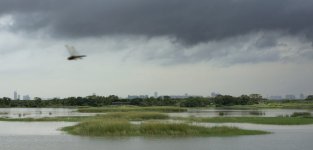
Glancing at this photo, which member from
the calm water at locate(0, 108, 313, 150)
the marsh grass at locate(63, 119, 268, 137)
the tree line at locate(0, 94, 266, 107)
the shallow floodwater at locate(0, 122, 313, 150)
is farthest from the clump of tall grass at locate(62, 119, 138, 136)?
the tree line at locate(0, 94, 266, 107)

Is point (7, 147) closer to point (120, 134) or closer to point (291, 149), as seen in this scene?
point (120, 134)

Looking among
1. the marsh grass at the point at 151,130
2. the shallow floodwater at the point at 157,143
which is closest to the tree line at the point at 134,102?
the marsh grass at the point at 151,130

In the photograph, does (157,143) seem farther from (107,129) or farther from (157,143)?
Answer: (107,129)

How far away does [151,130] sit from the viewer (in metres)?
41.0

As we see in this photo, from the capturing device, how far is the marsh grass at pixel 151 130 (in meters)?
40.8

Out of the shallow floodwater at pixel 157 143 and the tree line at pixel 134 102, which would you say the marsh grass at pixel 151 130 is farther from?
the tree line at pixel 134 102

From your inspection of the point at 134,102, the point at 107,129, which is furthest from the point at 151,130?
the point at 134,102

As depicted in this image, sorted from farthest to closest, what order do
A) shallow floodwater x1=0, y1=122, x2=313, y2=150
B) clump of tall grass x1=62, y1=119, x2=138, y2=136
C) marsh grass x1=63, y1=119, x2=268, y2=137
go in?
clump of tall grass x1=62, y1=119, x2=138, y2=136
marsh grass x1=63, y1=119, x2=268, y2=137
shallow floodwater x1=0, y1=122, x2=313, y2=150

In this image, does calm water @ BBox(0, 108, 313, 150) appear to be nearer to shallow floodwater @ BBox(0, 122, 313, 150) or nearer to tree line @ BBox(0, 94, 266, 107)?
shallow floodwater @ BBox(0, 122, 313, 150)

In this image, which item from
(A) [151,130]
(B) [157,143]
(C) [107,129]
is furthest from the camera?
(C) [107,129]

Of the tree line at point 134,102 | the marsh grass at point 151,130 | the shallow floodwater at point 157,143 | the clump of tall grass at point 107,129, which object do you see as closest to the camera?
the shallow floodwater at point 157,143

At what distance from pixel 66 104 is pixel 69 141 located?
5449 inches

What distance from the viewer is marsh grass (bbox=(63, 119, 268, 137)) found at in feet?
134

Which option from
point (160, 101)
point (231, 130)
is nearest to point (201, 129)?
point (231, 130)
